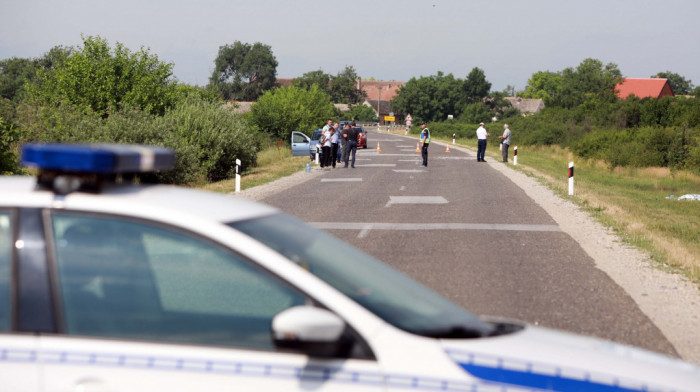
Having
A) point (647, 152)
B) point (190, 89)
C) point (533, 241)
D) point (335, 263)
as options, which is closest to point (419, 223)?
point (533, 241)

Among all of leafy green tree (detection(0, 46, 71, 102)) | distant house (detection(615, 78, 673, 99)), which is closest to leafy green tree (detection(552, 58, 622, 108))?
distant house (detection(615, 78, 673, 99))

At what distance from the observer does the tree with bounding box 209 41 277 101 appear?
142 meters

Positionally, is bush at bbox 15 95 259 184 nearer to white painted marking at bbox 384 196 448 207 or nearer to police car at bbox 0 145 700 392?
white painted marking at bbox 384 196 448 207

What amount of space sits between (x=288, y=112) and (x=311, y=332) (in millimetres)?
50775

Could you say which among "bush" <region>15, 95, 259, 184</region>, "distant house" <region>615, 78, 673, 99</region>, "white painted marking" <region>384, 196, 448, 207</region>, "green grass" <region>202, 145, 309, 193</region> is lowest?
"green grass" <region>202, 145, 309, 193</region>

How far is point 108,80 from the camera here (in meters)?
34.3

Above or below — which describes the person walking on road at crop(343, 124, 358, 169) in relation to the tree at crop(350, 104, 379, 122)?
above

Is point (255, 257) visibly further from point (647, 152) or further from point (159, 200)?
point (647, 152)

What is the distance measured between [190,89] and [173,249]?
4565 centimetres

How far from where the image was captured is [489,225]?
45.3 ft

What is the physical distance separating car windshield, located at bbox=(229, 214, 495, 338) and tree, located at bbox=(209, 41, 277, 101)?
140m

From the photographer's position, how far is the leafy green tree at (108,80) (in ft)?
113

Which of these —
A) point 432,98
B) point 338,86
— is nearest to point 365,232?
point 432,98

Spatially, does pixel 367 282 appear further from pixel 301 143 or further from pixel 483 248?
pixel 301 143
